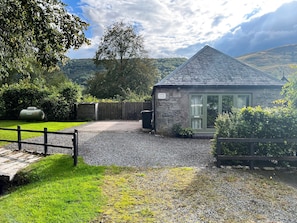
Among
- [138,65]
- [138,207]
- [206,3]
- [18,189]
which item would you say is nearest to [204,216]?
[138,207]

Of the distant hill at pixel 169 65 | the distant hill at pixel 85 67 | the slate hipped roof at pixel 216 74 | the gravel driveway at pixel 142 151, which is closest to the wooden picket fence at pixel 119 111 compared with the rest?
the slate hipped roof at pixel 216 74

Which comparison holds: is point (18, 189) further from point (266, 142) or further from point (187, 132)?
point (187, 132)

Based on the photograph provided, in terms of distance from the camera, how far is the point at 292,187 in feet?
16.5

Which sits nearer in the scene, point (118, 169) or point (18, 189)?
point (18, 189)

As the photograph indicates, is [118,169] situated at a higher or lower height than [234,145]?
lower

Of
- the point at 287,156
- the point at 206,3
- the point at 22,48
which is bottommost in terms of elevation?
the point at 287,156

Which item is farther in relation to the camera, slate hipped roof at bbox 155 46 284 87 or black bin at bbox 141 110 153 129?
black bin at bbox 141 110 153 129

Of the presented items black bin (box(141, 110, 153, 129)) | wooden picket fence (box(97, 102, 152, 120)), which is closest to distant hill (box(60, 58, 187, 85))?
wooden picket fence (box(97, 102, 152, 120))

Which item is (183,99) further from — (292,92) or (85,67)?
(85,67)

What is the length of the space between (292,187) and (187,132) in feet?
20.3

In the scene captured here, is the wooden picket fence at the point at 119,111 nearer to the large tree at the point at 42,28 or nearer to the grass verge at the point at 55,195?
the large tree at the point at 42,28

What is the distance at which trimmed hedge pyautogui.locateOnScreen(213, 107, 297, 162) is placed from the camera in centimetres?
633

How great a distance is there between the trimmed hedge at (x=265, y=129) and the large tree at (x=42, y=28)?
5.34 meters

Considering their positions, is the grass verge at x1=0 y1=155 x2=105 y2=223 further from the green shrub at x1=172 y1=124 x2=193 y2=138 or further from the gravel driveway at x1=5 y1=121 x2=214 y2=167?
the green shrub at x1=172 y1=124 x2=193 y2=138
